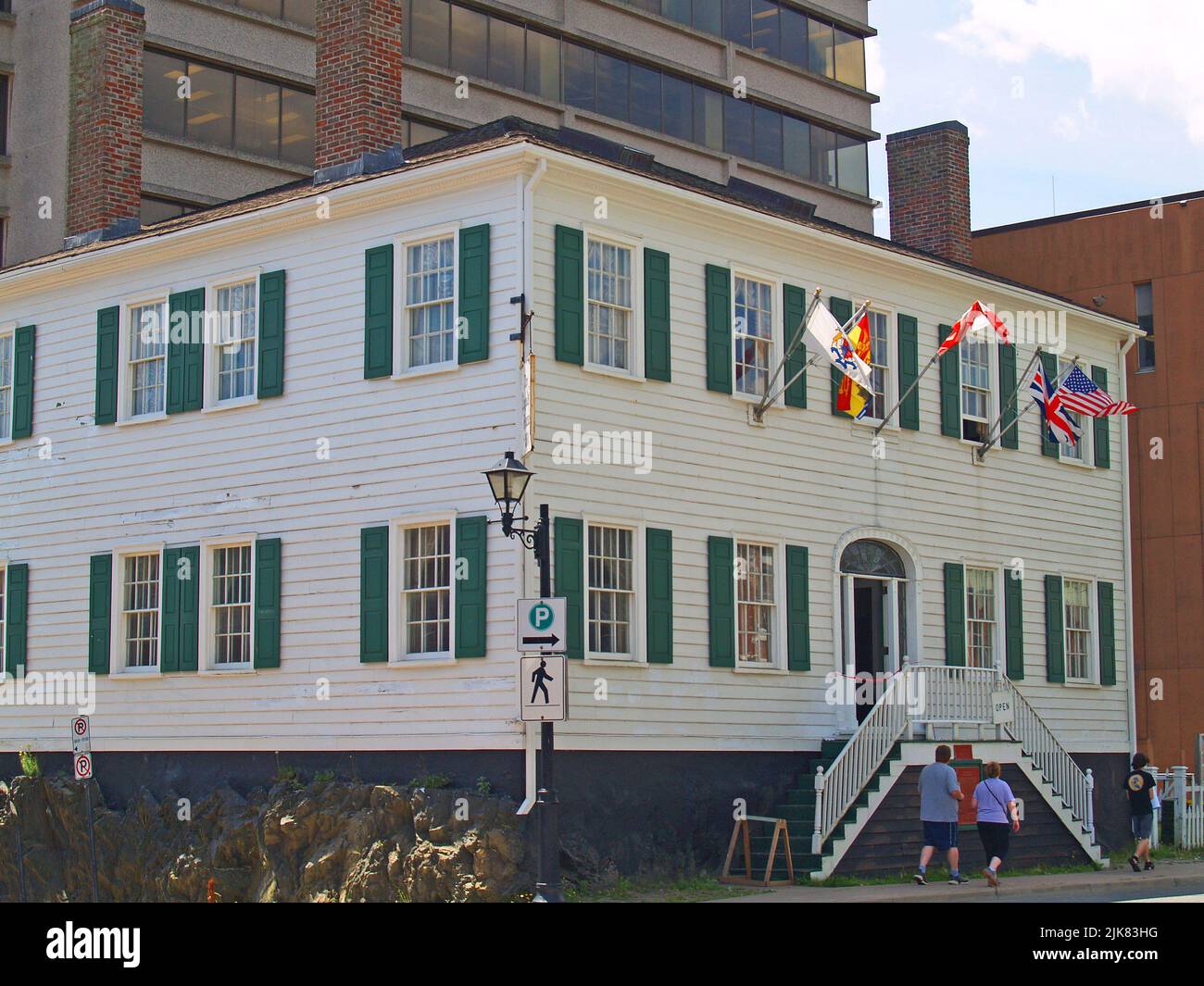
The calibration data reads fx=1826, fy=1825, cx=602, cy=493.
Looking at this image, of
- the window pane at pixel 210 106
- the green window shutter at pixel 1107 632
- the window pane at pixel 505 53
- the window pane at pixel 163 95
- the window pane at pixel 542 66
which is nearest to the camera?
the green window shutter at pixel 1107 632

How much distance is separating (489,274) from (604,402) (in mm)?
2187

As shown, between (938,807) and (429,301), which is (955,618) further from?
(429,301)

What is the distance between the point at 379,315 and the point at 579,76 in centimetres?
3199

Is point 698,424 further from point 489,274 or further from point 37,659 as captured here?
point 37,659

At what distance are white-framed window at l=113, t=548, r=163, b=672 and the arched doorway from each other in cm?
1010

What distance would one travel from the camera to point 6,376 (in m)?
28.9

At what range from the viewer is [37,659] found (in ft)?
90.3

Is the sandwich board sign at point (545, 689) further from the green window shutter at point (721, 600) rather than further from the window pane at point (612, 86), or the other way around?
the window pane at point (612, 86)

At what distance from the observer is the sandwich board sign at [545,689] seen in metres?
18.9

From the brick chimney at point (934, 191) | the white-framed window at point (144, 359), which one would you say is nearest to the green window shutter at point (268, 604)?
the white-framed window at point (144, 359)

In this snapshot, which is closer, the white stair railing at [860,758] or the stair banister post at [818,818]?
the stair banister post at [818,818]

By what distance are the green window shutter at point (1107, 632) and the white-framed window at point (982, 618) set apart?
10.3 ft

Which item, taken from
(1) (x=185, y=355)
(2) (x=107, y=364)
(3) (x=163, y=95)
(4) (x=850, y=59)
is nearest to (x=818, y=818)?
(1) (x=185, y=355)

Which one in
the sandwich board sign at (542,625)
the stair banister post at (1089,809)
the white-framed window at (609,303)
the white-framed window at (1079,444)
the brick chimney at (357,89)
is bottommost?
the stair banister post at (1089,809)
